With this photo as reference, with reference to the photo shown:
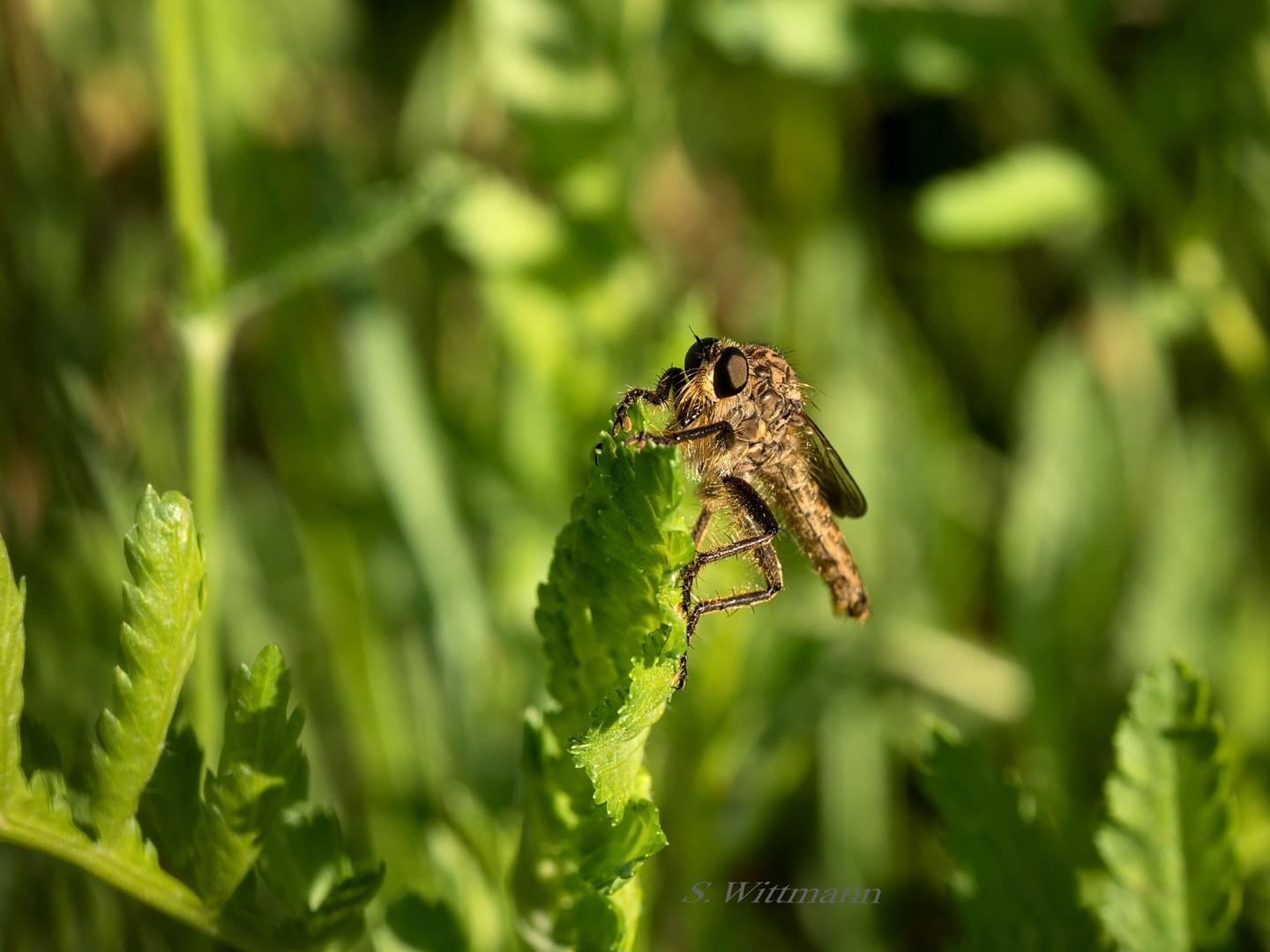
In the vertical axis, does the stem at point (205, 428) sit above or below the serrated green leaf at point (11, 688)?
above

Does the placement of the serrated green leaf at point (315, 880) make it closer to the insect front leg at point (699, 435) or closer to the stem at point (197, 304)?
the stem at point (197, 304)

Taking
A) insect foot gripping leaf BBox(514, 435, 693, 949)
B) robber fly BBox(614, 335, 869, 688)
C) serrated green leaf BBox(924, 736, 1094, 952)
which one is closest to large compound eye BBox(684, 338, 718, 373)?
robber fly BBox(614, 335, 869, 688)

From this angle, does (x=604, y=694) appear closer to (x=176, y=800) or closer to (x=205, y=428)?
(x=176, y=800)

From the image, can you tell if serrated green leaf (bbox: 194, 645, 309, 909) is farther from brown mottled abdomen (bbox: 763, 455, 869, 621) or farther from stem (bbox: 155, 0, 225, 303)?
brown mottled abdomen (bbox: 763, 455, 869, 621)

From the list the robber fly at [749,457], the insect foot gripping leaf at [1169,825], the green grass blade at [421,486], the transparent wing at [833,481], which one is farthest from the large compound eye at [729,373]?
the green grass blade at [421,486]
